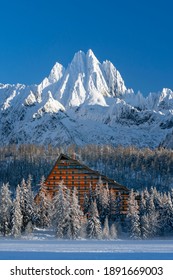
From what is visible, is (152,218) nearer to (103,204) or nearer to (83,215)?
(83,215)

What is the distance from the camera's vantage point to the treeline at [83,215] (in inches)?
2886

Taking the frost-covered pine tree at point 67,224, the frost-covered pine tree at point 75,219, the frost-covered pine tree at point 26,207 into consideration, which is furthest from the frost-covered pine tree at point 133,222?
the frost-covered pine tree at point 26,207

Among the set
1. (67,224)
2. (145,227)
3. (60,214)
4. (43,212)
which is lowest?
(145,227)

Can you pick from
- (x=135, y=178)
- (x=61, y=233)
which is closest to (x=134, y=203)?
(x=61, y=233)

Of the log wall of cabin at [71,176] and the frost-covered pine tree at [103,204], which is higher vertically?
the log wall of cabin at [71,176]

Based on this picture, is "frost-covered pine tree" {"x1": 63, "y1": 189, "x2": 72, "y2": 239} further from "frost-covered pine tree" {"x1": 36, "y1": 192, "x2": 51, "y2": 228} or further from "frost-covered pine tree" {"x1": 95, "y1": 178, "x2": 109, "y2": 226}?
"frost-covered pine tree" {"x1": 95, "y1": 178, "x2": 109, "y2": 226}

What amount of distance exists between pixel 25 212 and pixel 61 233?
12.0m

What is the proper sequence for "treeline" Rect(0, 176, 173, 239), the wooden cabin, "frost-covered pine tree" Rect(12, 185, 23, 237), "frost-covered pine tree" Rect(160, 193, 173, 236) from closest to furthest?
1. "frost-covered pine tree" Rect(12, 185, 23, 237)
2. "treeline" Rect(0, 176, 173, 239)
3. "frost-covered pine tree" Rect(160, 193, 173, 236)
4. the wooden cabin

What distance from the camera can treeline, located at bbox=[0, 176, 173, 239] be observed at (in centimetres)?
7331

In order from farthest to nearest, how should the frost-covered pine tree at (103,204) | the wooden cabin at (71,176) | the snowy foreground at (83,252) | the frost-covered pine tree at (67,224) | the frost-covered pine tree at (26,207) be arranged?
the wooden cabin at (71,176)
the frost-covered pine tree at (103,204)
the frost-covered pine tree at (26,207)
the frost-covered pine tree at (67,224)
the snowy foreground at (83,252)

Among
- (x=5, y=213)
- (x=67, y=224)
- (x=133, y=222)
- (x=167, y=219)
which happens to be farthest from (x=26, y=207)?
(x=167, y=219)

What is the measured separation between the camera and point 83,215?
83812 millimetres

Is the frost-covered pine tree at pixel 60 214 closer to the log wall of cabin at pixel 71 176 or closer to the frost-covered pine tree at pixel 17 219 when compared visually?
the frost-covered pine tree at pixel 17 219

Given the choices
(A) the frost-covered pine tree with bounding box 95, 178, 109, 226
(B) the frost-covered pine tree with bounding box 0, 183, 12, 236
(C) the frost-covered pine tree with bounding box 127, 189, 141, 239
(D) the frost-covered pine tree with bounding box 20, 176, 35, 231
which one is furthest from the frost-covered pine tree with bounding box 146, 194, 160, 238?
(B) the frost-covered pine tree with bounding box 0, 183, 12, 236
